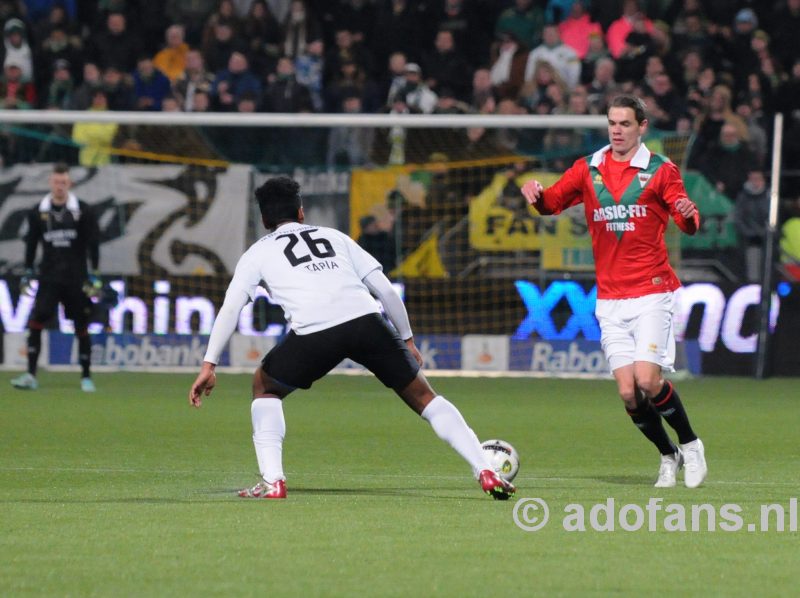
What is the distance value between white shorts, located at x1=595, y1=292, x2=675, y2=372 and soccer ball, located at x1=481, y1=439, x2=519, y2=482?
79 centimetres

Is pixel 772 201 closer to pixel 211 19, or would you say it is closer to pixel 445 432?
pixel 211 19

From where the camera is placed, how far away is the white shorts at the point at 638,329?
940 cm

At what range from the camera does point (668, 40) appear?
73.8 feet

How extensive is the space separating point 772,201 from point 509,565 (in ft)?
45.6

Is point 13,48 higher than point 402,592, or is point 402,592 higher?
point 13,48

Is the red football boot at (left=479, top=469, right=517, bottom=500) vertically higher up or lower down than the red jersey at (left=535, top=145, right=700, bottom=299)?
lower down

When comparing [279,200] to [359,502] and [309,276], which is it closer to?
[309,276]

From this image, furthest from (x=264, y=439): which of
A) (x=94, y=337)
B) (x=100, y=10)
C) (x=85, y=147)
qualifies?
(x=100, y=10)

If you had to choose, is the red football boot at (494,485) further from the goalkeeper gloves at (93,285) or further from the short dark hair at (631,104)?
the goalkeeper gloves at (93,285)

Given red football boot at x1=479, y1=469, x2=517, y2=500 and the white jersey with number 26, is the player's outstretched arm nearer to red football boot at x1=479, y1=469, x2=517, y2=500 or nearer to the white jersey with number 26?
the white jersey with number 26

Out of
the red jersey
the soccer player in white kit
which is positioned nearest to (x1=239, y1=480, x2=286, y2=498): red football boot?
the soccer player in white kit

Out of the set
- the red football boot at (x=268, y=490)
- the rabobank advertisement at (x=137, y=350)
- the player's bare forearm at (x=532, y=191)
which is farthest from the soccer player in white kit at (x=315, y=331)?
the rabobank advertisement at (x=137, y=350)

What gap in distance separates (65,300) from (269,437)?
8.77 metres

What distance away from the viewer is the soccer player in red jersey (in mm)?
9391
